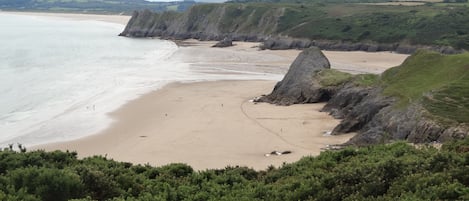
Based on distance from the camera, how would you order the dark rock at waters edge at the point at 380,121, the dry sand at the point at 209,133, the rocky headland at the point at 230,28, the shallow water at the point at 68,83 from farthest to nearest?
the rocky headland at the point at 230,28 < the shallow water at the point at 68,83 < the dry sand at the point at 209,133 < the dark rock at waters edge at the point at 380,121

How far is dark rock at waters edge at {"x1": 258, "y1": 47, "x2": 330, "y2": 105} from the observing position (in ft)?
114

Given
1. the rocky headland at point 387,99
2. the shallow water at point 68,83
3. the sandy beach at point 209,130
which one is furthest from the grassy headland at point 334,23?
the rocky headland at point 387,99

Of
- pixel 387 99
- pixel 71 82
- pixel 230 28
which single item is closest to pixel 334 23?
pixel 230 28

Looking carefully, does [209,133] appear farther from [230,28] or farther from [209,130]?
[230,28]

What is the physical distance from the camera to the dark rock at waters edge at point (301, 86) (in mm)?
34844

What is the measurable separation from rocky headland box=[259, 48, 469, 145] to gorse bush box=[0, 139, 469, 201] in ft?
24.9

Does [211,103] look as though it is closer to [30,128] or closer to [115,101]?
[115,101]

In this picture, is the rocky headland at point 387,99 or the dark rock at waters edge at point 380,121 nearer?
the dark rock at waters edge at point 380,121

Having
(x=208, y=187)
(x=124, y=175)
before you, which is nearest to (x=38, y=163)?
(x=124, y=175)

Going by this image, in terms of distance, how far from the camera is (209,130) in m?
28.2

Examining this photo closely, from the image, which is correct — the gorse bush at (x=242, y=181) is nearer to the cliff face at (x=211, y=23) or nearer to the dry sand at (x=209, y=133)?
Answer: the dry sand at (x=209, y=133)

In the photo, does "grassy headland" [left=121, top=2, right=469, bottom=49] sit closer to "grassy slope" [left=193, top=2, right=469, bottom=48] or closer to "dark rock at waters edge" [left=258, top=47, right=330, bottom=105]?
"grassy slope" [left=193, top=2, right=469, bottom=48]

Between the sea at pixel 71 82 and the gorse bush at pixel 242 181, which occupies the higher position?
the gorse bush at pixel 242 181

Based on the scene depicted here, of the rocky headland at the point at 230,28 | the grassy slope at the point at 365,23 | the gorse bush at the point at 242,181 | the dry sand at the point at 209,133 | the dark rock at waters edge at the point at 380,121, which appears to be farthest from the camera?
the rocky headland at the point at 230,28
